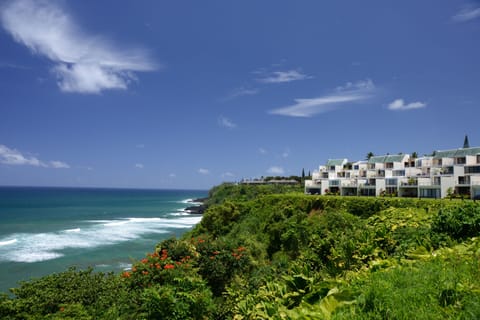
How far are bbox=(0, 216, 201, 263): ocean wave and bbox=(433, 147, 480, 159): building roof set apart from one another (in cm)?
4090

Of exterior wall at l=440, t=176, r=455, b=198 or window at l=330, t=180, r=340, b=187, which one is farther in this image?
window at l=330, t=180, r=340, b=187

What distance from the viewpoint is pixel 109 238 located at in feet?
147

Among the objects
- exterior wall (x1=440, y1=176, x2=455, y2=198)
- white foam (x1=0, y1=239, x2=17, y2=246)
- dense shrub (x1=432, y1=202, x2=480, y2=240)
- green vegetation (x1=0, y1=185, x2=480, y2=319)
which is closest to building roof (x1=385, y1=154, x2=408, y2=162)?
exterior wall (x1=440, y1=176, x2=455, y2=198)

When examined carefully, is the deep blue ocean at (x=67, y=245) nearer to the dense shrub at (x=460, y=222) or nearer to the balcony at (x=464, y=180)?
the dense shrub at (x=460, y=222)

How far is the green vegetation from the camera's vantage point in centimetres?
396

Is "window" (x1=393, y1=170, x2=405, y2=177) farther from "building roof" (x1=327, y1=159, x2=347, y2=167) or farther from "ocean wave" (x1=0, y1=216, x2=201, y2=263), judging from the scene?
"ocean wave" (x1=0, y1=216, x2=201, y2=263)

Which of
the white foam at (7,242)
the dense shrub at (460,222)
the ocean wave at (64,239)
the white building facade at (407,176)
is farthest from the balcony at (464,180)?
the white foam at (7,242)

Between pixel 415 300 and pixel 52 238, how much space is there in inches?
1976

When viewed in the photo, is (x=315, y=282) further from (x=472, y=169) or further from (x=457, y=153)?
(x=457, y=153)

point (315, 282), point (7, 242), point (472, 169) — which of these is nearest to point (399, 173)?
point (472, 169)

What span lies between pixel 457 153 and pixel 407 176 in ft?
20.4

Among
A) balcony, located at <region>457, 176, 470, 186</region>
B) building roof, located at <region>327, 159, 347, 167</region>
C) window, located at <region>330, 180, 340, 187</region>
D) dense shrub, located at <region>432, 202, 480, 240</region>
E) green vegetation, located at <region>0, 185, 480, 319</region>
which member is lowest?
green vegetation, located at <region>0, 185, 480, 319</region>

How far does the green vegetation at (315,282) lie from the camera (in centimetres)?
396

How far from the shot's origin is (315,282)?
236 inches
